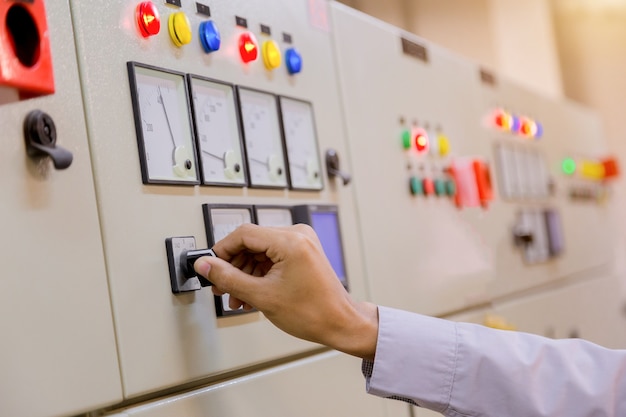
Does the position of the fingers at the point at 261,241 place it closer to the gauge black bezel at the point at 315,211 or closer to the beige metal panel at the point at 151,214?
the beige metal panel at the point at 151,214

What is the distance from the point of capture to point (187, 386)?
975 mm

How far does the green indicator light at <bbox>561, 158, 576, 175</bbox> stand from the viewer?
104 inches

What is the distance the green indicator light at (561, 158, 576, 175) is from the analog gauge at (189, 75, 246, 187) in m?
1.80

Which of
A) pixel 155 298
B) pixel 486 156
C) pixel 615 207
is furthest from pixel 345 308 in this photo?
pixel 615 207

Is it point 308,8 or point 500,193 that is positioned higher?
point 308,8

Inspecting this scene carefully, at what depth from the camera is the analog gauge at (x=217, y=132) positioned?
104 centimetres

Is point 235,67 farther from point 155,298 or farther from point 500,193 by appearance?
point 500,193

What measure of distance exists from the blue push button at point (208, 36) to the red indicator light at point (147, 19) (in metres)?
0.09

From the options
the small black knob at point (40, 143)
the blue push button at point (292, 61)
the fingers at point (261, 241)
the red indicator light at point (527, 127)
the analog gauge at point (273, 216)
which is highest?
the blue push button at point (292, 61)

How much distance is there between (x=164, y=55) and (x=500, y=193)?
128 cm

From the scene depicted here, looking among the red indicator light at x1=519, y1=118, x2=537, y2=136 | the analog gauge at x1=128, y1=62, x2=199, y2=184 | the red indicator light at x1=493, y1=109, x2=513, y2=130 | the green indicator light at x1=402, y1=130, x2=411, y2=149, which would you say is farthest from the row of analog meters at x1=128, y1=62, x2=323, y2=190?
the red indicator light at x1=519, y1=118, x2=537, y2=136

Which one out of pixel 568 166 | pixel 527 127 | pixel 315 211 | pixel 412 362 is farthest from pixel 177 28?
pixel 568 166

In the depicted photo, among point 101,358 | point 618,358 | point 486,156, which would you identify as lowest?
point 618,358

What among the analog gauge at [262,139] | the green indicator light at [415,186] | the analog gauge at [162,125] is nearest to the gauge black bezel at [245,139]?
the analog gauge at [262,139]
